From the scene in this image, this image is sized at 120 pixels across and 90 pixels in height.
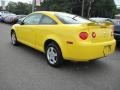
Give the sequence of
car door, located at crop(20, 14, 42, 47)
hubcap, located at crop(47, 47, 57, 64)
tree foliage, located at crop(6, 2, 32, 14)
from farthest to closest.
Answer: tree foliage, located at crop(6, 2, 32, 14), car door, located at crop(20, 14, 42, 47), hubcap, located at crop(47, 47, 57, 64)

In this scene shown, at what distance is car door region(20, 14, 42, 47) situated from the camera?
689cm

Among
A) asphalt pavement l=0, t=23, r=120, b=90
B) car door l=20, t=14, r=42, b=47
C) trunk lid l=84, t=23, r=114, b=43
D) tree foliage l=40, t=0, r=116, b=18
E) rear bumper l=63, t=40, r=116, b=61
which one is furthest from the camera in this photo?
tree foliage l=40, t=0, r=116, b=18

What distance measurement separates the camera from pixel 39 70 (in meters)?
5.63

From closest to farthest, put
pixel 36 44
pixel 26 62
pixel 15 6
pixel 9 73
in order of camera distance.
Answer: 1. pixel 9 73
2. pixel 26 62
3. pixel 36 44
4. pixel 15 6

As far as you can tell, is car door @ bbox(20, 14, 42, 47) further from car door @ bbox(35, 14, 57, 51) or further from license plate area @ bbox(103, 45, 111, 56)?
license plate area @ bbox(103, 45, 111, 56)

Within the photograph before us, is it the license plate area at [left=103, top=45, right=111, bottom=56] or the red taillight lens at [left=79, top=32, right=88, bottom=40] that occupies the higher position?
the red taillight lens at [left=79, top=32, right=88, bottom=40]

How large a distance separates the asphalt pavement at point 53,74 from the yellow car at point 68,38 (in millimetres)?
385

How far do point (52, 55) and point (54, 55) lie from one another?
0.27ft

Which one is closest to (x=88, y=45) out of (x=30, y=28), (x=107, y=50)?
(x=107, y=50)

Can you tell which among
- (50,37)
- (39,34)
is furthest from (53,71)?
(39,34)

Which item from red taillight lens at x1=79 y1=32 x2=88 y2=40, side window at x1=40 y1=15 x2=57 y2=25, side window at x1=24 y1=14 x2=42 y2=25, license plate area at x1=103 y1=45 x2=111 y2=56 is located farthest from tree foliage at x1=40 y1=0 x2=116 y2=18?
red taillight lens at x1=79 y1=32 x2=88 y2=40

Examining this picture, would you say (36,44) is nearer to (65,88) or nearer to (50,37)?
(50,37)

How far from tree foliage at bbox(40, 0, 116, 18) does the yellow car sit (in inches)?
1775

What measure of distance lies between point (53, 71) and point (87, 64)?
1.18 m
